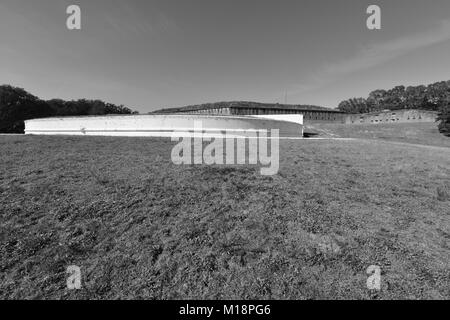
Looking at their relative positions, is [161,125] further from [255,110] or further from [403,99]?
[403,99]

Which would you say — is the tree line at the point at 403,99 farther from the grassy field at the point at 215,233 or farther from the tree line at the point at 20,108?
the tree line at the point at 20,108

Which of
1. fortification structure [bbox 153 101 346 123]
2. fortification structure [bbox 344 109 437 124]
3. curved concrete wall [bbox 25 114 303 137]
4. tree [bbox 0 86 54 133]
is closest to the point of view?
curved concrete wall [bbox 25 114 303 137]

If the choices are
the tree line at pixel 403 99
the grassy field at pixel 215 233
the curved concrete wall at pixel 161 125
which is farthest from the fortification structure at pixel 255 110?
the grassy field at pixel 215 233

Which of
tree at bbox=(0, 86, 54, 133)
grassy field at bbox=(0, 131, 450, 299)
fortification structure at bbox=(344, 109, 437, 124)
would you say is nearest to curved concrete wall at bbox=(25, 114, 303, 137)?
grassy field at bbox=(0, 131, 450, 299)

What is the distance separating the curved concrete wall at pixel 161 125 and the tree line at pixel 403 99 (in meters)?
70.2

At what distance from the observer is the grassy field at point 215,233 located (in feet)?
10.2

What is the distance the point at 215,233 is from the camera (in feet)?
13.9

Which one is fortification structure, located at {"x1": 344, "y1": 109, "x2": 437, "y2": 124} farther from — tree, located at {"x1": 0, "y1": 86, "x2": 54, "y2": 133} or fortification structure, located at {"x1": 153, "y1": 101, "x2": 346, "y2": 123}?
tree, located at {"x1": 0, "y1": 86, "x2": 54, "y2": 133}

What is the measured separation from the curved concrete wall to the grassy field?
34.4ft

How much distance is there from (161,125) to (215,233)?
52.2ft

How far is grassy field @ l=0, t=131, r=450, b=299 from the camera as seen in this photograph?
10.2 feet

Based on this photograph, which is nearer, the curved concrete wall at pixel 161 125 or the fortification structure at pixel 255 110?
the curved concrete wall at pixel 161 125

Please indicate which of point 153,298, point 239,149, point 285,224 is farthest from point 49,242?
point 239,149

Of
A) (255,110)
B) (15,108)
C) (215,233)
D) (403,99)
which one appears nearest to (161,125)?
(215,233)
